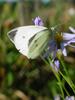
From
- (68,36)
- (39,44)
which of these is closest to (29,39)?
(39,44)

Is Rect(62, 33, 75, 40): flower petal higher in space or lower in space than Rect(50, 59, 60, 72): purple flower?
higher

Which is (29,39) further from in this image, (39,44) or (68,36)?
(68,36)

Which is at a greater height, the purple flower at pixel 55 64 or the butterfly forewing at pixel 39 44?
the butterfly forewing at pixel 39 44

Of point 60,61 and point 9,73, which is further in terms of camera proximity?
point 9,73

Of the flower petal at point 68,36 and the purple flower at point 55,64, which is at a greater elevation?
the flower petal at point 68,36

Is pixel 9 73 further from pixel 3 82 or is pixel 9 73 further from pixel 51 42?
pixel 51 42

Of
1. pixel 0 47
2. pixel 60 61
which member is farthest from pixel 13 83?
pixel 60 61

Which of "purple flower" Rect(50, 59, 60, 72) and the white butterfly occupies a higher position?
the white butterfly

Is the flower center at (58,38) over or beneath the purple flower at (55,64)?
over
